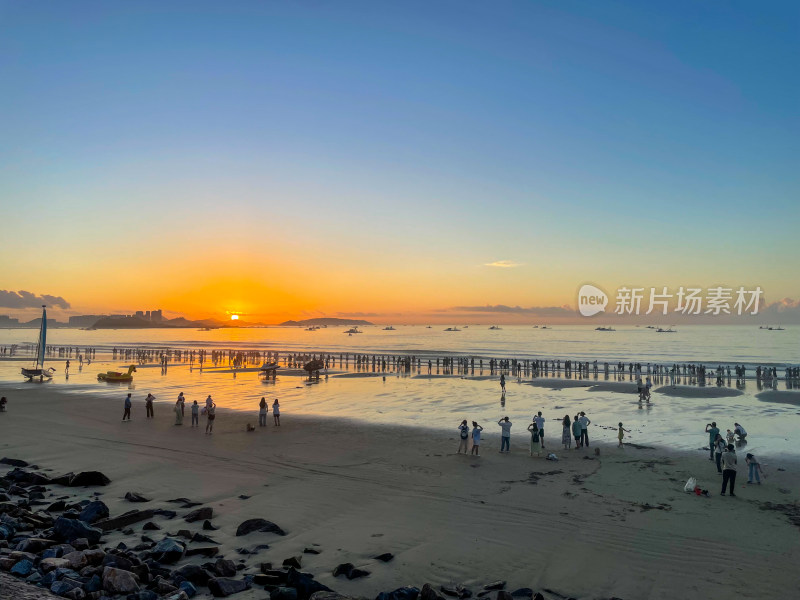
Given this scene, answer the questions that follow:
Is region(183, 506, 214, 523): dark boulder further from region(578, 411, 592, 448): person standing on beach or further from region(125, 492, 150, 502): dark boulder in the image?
region(578, 411, 592, 448): person standing on beach

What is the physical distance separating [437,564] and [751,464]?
1045 centimetres

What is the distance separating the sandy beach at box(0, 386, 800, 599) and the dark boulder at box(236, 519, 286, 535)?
7.5 inches

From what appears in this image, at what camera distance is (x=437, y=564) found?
353 inches

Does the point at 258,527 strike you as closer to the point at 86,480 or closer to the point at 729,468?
the point at 86,480

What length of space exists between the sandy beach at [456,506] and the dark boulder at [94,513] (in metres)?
0.75

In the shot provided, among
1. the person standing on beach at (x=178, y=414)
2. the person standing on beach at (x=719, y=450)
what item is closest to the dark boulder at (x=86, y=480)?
the person standing on beach at (x=178, y=414)

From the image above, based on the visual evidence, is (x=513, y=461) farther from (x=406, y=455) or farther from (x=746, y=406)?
(x=746, y=406)

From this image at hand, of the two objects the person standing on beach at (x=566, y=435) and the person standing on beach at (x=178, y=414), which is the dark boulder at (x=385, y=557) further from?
the person standing on beach at (x=178, y=414)

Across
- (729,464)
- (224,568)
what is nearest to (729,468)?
(729,464)

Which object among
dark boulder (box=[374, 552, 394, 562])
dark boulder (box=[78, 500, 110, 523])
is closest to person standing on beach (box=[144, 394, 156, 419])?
dark boulder (box=[78, 500, 110, 523])

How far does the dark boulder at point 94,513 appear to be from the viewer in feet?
33.4

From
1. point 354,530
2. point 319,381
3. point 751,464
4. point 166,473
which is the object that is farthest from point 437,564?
point 319,381

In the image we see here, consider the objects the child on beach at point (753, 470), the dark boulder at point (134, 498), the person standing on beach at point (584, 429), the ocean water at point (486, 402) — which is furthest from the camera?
the ocean water at point (486, 402)

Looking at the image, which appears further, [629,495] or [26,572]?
[629,495]
